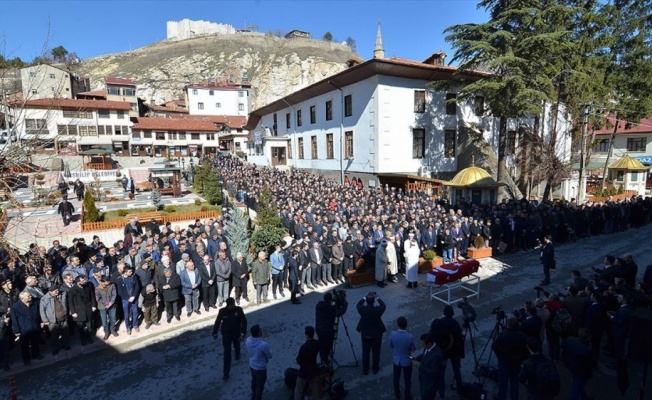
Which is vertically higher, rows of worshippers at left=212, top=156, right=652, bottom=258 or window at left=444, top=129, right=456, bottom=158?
window at left=444, top=129, right=456, bottom=158

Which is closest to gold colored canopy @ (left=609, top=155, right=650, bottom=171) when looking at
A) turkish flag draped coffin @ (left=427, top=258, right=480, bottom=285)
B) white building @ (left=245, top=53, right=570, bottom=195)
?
white building @ (left=245, top=53, right=570, bottom=195)

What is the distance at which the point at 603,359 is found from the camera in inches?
281

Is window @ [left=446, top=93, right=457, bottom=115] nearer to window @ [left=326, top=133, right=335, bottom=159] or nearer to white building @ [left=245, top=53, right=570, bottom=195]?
white building @ [left=245, top=53, right=570, bottom=195]

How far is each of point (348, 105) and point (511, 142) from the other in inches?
547

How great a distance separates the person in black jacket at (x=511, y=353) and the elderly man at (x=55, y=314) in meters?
8.41

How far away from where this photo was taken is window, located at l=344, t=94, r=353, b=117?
25961 millimetres

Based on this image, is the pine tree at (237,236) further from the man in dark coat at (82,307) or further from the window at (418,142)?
the window at (418,142)

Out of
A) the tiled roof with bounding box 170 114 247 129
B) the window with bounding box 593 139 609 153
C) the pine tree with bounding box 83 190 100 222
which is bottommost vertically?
the pine tree with bounding box 83 190 100 222

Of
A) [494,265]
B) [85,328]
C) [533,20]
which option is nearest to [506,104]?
[533,20]

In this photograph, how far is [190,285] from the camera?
896cm

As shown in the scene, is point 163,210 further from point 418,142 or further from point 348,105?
point 418,142

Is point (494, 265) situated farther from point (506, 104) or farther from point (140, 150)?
point (140, 150)

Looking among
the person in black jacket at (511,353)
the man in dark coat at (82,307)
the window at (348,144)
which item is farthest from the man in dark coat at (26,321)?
the window at (348,144)

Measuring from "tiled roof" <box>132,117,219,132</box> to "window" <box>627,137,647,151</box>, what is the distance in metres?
53.2
